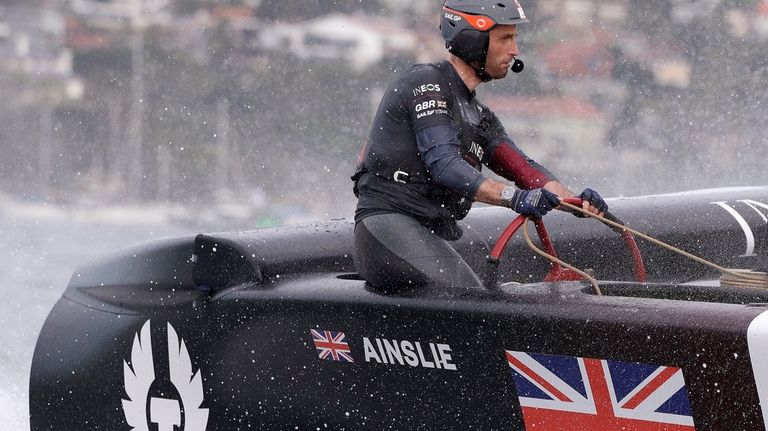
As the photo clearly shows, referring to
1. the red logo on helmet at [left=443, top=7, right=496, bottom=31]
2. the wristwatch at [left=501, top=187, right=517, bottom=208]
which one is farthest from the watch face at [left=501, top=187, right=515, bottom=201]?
the red logo on helmet at [left=443, top=7, right=496, bottom=31]

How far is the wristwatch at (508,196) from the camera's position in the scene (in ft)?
11.0

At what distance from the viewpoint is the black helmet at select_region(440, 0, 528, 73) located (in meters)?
3.64

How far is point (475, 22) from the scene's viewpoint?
3.65 meters

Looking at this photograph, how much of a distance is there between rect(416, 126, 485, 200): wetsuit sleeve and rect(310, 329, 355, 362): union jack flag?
21.1 inches

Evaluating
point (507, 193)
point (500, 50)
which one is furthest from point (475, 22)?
point (507, 193)

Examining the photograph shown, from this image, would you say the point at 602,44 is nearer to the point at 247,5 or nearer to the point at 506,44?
the point at 247,5

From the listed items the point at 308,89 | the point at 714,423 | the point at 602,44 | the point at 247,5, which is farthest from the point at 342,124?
the point at 714,423

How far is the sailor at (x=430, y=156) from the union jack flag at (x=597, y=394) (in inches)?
15.9

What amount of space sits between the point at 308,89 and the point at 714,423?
71.7ft

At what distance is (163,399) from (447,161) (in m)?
1.34

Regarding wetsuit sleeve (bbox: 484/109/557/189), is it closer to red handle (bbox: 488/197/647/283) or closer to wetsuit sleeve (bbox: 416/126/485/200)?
red handle (bbox: 488/197/647/283)

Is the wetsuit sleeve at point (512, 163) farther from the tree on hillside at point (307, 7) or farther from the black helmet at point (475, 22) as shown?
the tree on hillside at point (307, 7)

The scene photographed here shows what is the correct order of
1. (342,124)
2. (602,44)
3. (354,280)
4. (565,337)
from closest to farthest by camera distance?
(565,337)
(354,280)
(602,44)
(342,124)

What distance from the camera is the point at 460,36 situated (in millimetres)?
3668
